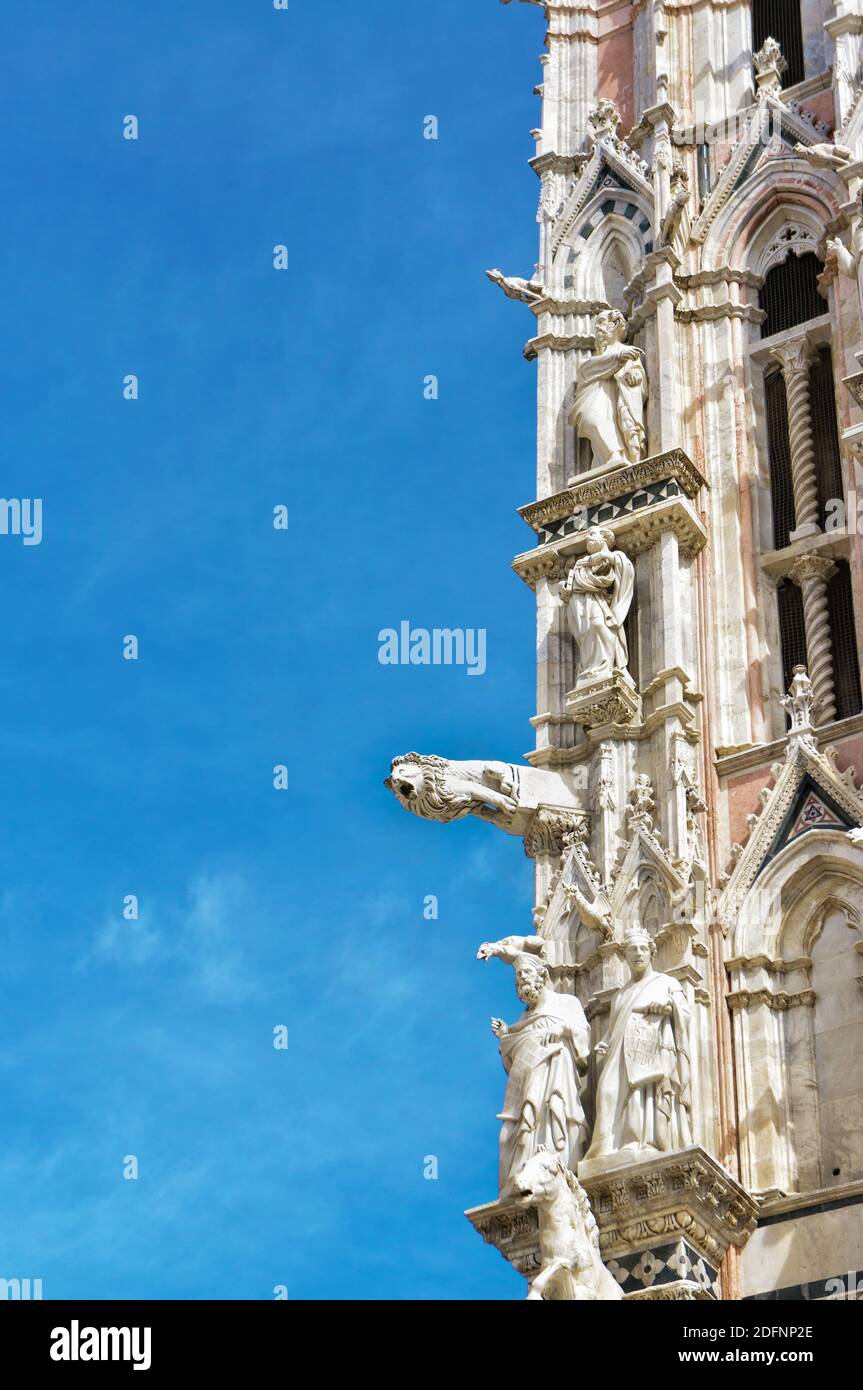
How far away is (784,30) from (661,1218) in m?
15.0

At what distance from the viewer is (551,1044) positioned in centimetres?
2300

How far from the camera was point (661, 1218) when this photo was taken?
21.9 meters

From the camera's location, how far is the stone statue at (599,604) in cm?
2598

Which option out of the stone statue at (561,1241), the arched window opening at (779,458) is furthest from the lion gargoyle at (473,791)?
the stone statue at (561,1241)

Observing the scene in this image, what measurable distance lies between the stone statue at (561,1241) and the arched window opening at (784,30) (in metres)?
14.3

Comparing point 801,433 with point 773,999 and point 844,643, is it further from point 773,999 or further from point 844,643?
point 773,999

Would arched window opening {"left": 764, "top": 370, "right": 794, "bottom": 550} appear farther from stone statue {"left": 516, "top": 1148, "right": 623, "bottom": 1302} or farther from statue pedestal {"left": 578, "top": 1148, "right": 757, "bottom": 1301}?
stone statue {"left": 516, "top": 1148, "right": 623, "bottom": 1302}

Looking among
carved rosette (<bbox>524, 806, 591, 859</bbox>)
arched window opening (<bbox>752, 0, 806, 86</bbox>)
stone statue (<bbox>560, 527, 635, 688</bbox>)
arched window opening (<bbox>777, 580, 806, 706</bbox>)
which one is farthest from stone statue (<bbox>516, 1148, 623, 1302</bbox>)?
arched window opening (<bbox>752, 0, 806, 86</bbox>)

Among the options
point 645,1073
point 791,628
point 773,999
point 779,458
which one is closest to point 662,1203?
point 645,1073

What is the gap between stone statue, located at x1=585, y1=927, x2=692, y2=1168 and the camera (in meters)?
22.3

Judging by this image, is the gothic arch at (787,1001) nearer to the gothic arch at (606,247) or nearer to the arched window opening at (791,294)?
the arched window opening at (791,294)

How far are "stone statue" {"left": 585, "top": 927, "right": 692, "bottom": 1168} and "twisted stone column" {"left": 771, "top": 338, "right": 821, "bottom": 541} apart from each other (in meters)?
5.67

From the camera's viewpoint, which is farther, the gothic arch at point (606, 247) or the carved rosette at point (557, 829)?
the gothic arch at point (606, 247)
